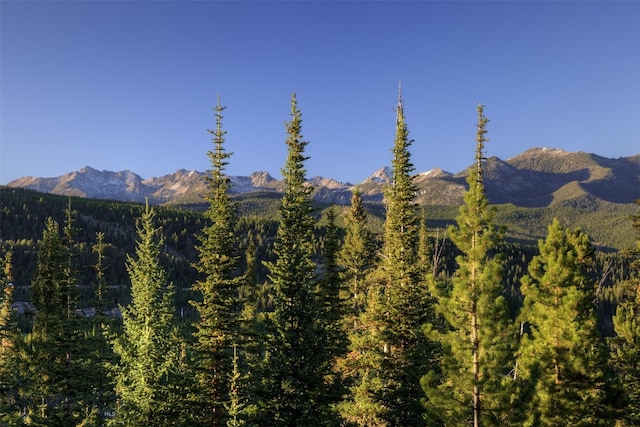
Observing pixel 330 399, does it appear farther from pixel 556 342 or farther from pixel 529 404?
pixel 556 342

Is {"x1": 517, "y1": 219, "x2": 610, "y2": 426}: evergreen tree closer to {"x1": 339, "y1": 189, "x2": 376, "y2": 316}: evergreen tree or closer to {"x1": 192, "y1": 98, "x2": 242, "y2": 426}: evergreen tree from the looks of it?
{"x1": 192, "y1": 98, "x2": 242, "y2": 426}: evergreen tree

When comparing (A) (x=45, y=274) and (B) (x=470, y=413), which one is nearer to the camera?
(B) (x=470, y=413)

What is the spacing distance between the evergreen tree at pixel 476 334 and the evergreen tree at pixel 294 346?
8221 millimetres

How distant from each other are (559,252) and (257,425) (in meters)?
19.2

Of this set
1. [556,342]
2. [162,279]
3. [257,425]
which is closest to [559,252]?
[556,342]

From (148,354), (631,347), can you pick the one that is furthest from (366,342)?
(631,347)

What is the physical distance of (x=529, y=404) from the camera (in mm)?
19328

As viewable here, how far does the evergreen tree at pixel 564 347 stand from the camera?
68.7 feet

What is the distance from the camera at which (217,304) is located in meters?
27.5

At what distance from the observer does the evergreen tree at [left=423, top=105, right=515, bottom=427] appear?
17.8 metres

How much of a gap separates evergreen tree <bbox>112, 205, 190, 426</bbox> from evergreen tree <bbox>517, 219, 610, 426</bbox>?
17.6 m

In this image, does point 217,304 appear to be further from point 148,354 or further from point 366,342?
point 366,342

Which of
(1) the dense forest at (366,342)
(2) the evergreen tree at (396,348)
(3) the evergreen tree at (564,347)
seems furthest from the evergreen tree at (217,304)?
(3) the evergreen tree at (564,347)

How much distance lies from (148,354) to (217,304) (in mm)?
7107
